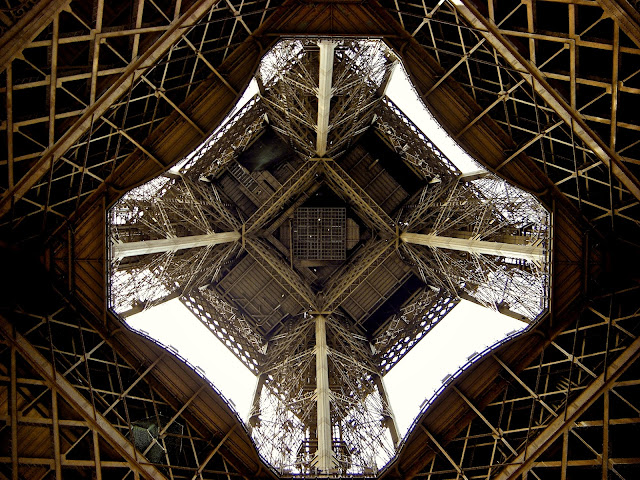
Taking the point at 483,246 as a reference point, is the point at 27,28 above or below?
above

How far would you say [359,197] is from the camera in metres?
22.6

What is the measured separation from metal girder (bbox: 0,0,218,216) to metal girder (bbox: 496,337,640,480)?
45.8ft

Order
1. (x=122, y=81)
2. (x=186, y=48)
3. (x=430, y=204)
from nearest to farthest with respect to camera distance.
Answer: (x=122, y=81) → (x=186, y=48) → (x=430, y=204)

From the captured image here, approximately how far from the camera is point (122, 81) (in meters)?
11.6

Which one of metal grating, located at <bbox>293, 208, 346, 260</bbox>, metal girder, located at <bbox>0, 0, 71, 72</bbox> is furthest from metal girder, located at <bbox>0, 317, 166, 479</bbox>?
metal grating, located at <bbox>293, 208, 346, 260</bbox>

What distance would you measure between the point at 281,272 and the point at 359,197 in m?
4.99

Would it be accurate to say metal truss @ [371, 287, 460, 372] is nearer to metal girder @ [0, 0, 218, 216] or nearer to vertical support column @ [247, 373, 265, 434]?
vertical support column @ [247, 373, 265, 434]

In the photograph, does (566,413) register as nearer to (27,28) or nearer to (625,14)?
(625,14)

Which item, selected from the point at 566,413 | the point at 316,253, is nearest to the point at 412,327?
the point at 316,253

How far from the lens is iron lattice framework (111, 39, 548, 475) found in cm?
1703

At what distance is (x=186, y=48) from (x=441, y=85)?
727cm

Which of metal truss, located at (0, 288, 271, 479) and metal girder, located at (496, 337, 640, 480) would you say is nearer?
metal truss, located at (0, 288, 271, 479)

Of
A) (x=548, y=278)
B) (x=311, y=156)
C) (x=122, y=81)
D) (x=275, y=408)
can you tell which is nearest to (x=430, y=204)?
(x=311, y=156)

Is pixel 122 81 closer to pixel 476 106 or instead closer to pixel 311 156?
pixel 476 106
